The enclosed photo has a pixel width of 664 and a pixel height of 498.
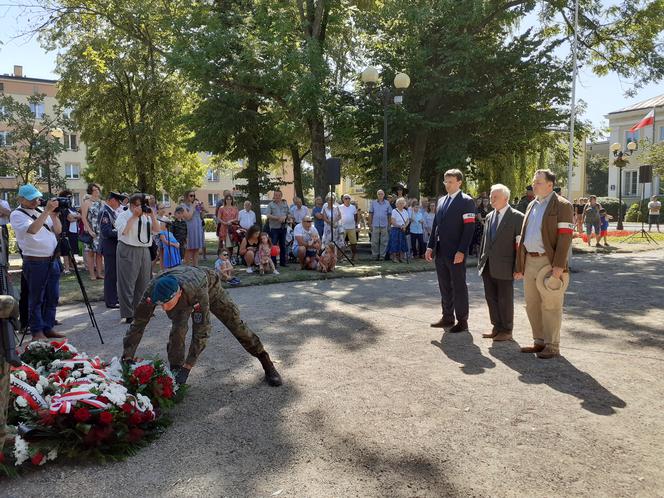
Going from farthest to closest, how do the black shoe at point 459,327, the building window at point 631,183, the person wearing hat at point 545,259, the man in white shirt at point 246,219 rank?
the building window at point 631,183 → the man in white shirt at point 246,219 → the black shoe at point 459,327 → the person wearing hat at point 545,259

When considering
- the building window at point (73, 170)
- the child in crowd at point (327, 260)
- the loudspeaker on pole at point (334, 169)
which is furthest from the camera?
the building window at point (73, 170)

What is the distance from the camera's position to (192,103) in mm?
27188

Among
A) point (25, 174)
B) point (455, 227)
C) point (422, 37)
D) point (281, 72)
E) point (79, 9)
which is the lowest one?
point (455, 227)

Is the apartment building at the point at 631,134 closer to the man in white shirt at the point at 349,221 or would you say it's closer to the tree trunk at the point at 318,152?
the tree trunk at the point at 318,152

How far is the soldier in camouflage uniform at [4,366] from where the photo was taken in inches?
114

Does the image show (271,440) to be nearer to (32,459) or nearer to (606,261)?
(32,459)

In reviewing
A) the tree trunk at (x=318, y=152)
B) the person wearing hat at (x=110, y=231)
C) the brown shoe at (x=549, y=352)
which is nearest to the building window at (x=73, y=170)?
the tree trunk at (x=318, y=152)

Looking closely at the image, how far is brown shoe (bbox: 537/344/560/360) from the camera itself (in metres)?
5.63

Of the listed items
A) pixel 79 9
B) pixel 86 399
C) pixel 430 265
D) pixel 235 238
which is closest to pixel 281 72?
pixel 235 238

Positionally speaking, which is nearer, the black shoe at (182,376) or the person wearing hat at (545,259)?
the black shoe at (182,376)

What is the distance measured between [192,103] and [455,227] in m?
23.2

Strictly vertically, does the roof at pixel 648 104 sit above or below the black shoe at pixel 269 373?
above

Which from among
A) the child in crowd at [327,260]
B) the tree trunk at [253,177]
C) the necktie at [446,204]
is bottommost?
the child in crowd at [327,260]

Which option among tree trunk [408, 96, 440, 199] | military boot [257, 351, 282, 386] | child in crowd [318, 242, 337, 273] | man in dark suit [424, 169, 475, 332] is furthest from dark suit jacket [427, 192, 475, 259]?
tree trunk [408, 96, 440, 199]
